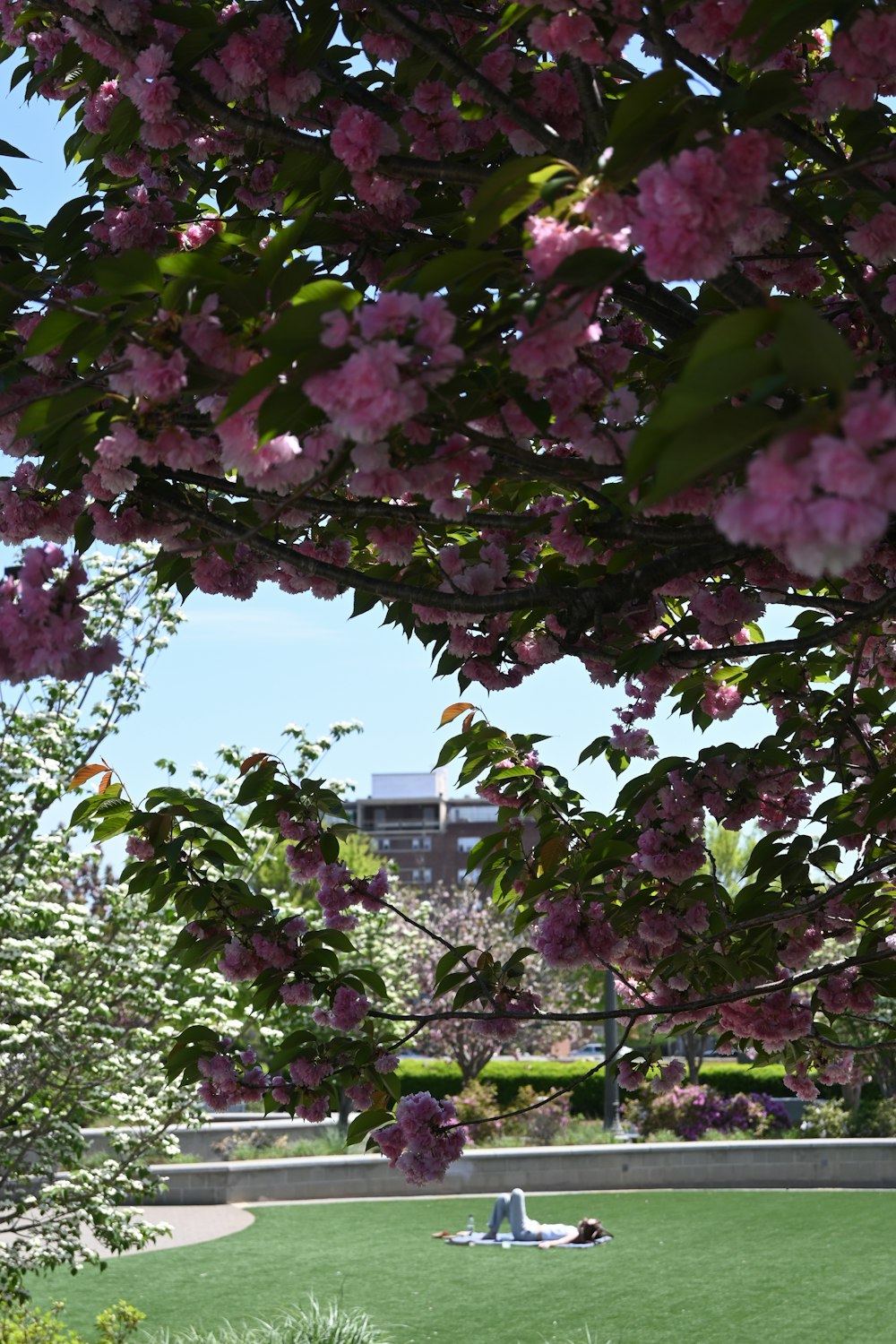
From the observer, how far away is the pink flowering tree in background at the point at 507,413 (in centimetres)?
161

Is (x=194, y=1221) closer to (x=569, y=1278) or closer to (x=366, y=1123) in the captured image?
(x=569, y=1278)

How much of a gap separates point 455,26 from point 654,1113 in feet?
55.1

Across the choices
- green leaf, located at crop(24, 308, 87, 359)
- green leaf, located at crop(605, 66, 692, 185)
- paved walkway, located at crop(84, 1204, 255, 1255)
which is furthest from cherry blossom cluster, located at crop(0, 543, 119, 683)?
paved walkway, located at crop(84, 1204, 255, 1255)

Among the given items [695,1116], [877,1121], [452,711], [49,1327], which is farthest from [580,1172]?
[452,711]

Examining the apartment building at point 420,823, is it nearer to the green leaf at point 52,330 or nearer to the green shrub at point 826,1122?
the green shrub at point 826,1122

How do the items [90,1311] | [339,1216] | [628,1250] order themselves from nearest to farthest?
1. [90,1311]
2. [628,1250]
3. [339,1216]

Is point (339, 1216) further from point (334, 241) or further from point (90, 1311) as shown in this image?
point (334, 241)

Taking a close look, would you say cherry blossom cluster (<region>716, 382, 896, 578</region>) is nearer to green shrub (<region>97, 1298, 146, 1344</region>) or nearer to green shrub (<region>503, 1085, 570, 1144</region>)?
green shrub (<region>97, 1298, 146, 1344</region>)

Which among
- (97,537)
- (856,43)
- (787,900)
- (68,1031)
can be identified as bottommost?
(68,1031)

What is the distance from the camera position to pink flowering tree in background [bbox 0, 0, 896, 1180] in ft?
5.27

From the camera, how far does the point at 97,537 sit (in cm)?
270

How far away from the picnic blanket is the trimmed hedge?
9.46 m

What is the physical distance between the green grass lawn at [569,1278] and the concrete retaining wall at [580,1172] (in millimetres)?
1188

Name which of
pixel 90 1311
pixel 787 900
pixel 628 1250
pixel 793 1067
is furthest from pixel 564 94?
pixel 628 1250
